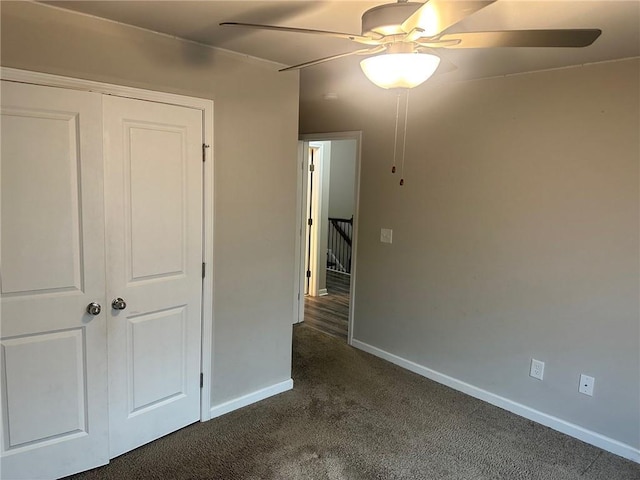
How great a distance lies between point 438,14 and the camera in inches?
48.7

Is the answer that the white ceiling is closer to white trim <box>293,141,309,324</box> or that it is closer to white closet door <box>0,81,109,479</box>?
white closet door <box>0,81,109,479</box>

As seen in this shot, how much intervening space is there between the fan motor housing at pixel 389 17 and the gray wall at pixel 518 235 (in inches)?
71.9

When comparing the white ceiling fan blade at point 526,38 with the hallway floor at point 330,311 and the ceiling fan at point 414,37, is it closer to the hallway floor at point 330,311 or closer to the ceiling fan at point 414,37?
the ceiling fan at point 414,37

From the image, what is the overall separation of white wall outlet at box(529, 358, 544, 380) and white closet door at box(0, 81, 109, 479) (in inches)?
105

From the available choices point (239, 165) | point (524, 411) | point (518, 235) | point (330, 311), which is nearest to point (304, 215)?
point (330, 311)

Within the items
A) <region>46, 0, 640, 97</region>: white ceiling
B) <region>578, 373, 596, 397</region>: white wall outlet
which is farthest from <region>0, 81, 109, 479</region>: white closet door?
<region>578, 373, 596, 397</region>: white wall outlet

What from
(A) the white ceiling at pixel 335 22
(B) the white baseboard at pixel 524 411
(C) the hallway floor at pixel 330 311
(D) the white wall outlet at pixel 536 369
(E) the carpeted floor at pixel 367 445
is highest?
(A) the white ceiling at pixel 335 22

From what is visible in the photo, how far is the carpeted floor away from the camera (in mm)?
2359

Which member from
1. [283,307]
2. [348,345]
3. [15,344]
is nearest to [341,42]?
[283,307]

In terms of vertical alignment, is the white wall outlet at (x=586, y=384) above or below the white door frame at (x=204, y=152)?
below

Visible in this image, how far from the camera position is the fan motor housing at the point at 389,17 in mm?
1331

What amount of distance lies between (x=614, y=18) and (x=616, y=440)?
7.72ft

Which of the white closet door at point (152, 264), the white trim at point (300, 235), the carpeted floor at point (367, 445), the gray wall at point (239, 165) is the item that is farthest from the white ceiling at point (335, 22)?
the carpeted floor at point (367, 445)

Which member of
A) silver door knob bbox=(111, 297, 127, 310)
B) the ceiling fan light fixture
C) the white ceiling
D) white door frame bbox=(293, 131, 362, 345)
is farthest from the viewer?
white door frame bbox=(293, 131, 362, 345)
